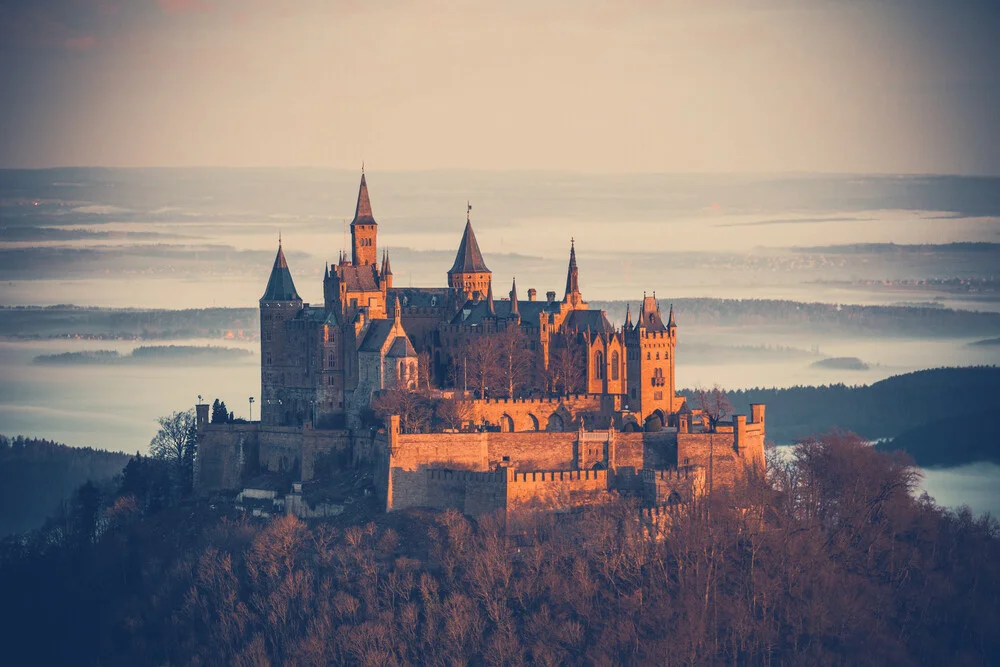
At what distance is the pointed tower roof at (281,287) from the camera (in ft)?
336

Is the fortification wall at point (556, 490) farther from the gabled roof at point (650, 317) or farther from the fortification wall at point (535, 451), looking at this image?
the gabled roof at point (650, 317)

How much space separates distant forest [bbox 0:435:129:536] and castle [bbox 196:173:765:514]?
34.9 metres

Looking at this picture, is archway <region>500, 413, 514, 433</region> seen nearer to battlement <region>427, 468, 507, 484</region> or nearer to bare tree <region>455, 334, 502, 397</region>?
bare tree <region>455, 334, 502, 397</region>

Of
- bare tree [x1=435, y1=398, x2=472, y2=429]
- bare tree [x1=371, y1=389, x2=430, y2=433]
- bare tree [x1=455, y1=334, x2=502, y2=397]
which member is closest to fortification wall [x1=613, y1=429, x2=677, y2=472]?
A: bare tree [x1=435, y1=398, x2=472, y2=429]

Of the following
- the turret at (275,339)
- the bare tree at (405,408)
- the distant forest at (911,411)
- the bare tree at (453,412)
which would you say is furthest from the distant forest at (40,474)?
the bare tree at (453,412)

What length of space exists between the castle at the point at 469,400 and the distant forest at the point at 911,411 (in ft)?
91.7

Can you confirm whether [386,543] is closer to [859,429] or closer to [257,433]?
[257,433]

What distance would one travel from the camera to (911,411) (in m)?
137

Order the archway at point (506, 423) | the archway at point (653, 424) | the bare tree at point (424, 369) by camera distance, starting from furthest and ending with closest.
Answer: the bare tree at point (424, 369) → the archway at point (506, 423) → the archway at point (653, 424)

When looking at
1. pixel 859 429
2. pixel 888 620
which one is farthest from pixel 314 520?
pixel 859 429

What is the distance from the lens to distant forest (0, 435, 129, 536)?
13612 cm

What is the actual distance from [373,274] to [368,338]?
5.45 metres

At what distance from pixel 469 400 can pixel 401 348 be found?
156 inches

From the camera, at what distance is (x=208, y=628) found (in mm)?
89375
